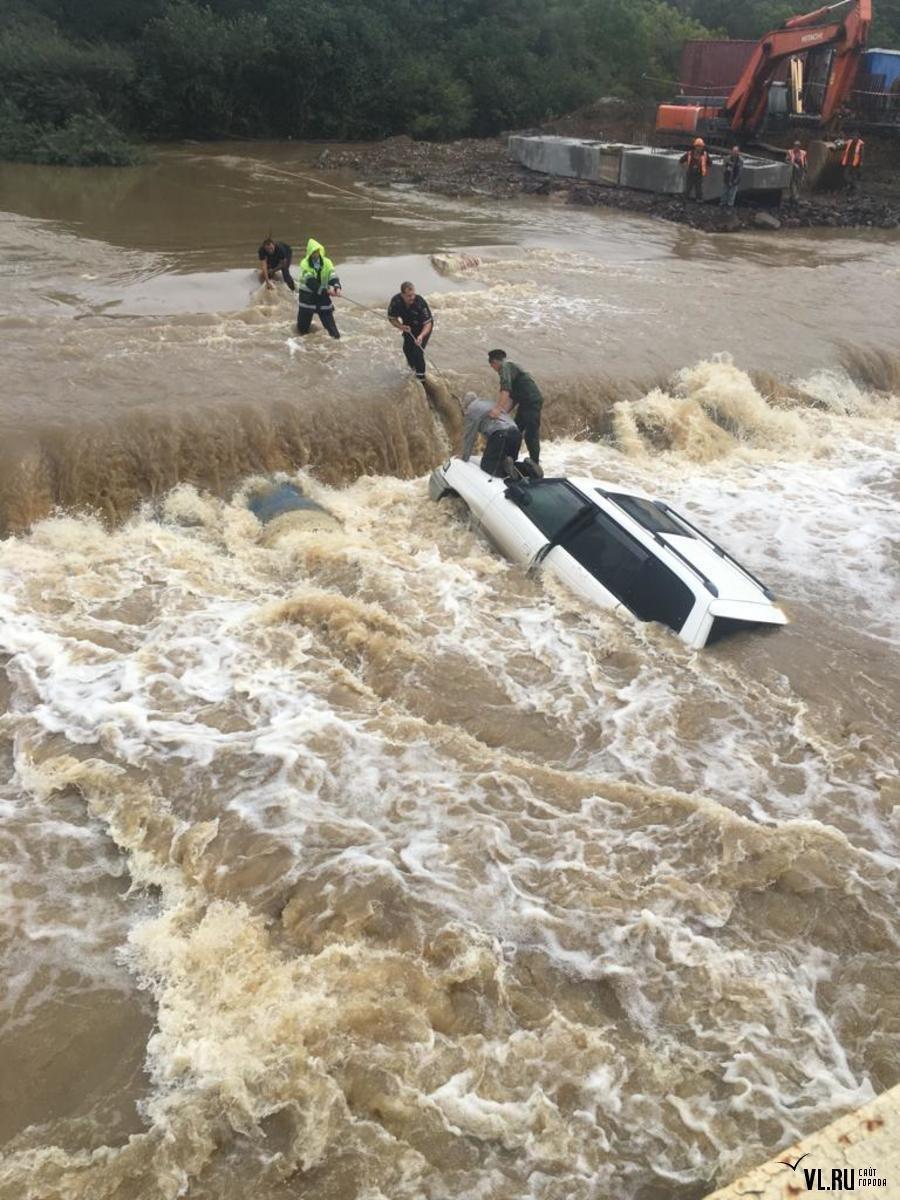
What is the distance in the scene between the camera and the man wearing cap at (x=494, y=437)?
855 centimetres

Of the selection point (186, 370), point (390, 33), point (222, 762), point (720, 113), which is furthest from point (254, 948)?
point (390, 33)

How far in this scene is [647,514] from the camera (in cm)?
767

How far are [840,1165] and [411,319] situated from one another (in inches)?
355

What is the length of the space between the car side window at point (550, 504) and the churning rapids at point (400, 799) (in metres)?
0.56

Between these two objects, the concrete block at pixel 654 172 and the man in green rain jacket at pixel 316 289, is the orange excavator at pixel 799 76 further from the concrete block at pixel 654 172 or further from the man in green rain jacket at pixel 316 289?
the man in green rain jacket at pixel 316 289

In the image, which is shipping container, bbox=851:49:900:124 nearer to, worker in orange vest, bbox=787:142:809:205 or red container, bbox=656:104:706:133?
worker in orange vest, bbox=787:142:809:205

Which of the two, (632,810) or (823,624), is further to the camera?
(823,624)

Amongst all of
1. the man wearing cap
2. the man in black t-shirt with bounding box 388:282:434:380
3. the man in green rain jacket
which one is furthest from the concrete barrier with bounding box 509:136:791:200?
the man wearing cap

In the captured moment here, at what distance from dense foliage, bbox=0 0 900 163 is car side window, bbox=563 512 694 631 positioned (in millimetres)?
24218

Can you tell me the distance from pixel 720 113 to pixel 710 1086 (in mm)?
31206

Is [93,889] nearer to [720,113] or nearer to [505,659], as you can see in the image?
[505,659]

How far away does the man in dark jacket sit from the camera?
2420 centimetres

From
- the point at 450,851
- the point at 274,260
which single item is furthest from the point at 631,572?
the point at 274,260

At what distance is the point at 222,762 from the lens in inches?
230
